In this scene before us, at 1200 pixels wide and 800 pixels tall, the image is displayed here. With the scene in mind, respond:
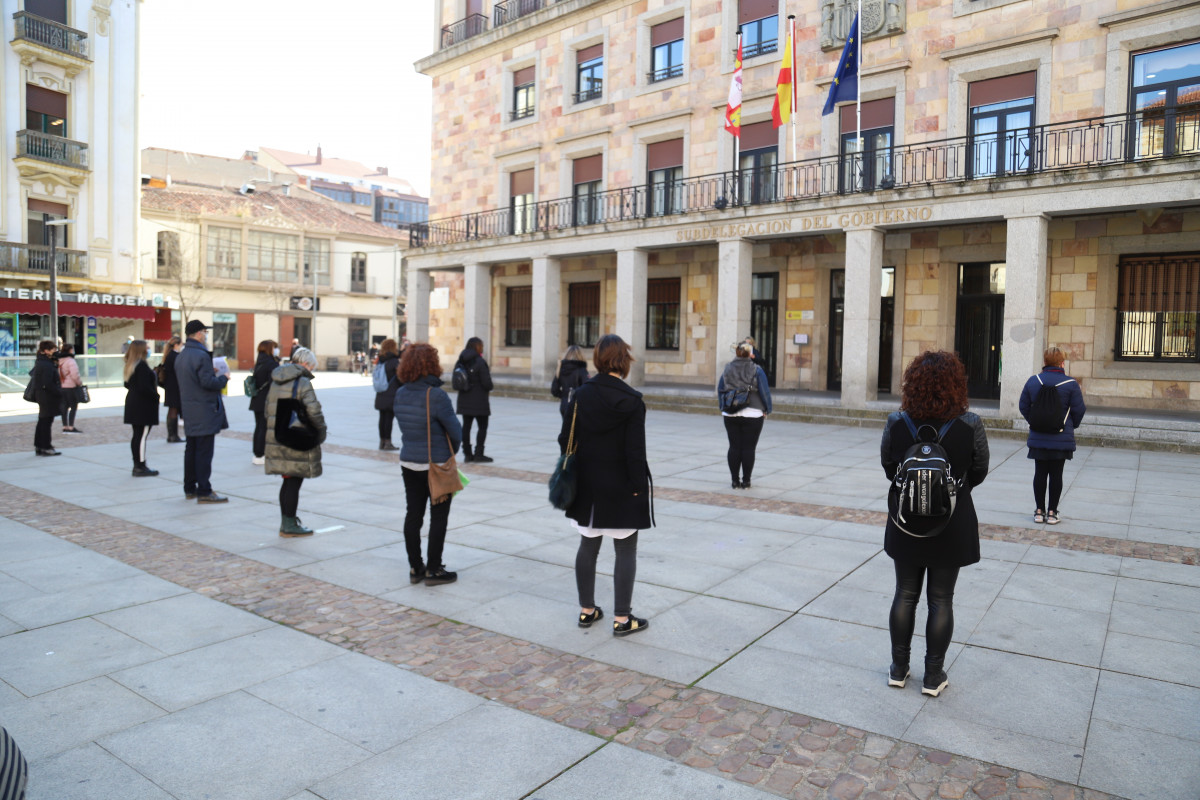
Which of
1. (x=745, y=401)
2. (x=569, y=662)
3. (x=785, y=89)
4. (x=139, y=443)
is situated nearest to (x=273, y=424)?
(x=569, y=662)

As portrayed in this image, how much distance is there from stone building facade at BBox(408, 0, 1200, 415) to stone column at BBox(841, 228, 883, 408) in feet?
0.17

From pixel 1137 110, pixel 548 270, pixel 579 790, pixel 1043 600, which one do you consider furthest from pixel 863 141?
pixel 579 790

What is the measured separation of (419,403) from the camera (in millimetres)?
5910

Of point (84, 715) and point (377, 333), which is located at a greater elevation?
point (377, 333)

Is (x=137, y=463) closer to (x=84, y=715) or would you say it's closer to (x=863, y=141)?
(x=84, y=715)

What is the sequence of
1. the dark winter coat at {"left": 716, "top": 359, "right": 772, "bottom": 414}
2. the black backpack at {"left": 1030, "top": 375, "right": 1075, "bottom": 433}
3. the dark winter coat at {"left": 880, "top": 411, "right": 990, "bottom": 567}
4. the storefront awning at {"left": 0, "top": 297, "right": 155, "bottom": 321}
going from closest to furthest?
the dark winter coat at {"left": 880, "top": 411, "right": 990, "bottom": 567} → the black backpack at {"left": 1030, "top": 375, "right": 1075, "bottom": 433} → the dark winter coat at {"left": 716, "top": 359, "right": 772, "bottom": 414} → the storefront awning at {"left": 0, "top": 297, "right": 155, "bottom": 321}

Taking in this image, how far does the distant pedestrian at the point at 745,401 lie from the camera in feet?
31.2

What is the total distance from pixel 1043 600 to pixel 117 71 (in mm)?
39481

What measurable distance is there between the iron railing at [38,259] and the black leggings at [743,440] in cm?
3080

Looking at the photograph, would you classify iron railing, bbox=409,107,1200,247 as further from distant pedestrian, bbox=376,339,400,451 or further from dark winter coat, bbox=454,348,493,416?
distant pedestrian, bbox=376,339,400,451

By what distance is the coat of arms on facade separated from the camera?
60.8 ft

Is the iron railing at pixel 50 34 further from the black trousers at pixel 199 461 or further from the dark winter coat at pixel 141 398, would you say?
the black trousers at pixel 199 461

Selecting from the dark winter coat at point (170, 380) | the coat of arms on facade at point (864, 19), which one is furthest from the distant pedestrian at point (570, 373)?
the coat of arms on facade at point (864, 19)

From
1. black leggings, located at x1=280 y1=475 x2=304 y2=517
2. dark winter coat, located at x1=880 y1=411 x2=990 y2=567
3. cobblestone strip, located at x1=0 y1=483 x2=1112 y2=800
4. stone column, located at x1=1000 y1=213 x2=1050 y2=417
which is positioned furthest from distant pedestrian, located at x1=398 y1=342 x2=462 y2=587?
stone column, located at x1=1000 y1=213 x2=1050 y2=417
